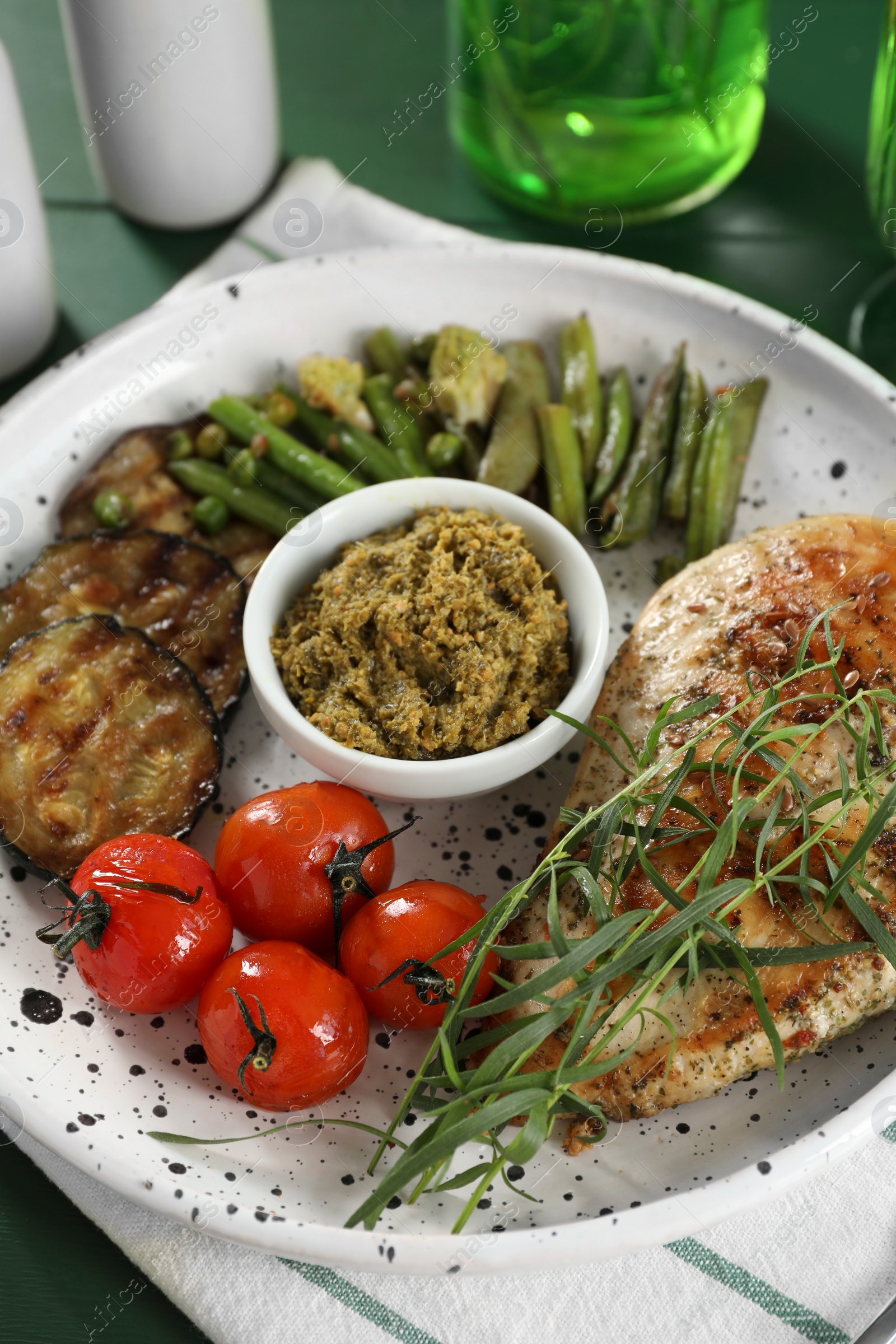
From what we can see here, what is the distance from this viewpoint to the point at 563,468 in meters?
4.02

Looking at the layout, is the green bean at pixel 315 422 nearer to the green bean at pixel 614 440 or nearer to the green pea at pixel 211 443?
the green pea at pixel 211 443

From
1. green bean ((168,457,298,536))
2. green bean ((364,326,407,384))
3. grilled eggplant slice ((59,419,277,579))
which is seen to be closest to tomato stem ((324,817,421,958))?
grilled eggplant slice ((59,419,277,579))

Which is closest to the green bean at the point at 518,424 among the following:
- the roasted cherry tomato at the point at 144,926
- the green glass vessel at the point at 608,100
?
the green glass vessel at the point at 608,100

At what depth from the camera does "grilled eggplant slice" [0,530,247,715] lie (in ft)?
11.5

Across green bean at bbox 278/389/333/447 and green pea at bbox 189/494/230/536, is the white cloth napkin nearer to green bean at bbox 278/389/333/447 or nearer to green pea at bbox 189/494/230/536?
green pea at bbox 189/494/230/536

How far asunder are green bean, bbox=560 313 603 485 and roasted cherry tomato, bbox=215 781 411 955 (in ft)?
5.63

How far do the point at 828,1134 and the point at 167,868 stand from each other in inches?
64.5

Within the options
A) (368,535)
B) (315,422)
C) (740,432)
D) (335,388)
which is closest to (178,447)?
(315,422)

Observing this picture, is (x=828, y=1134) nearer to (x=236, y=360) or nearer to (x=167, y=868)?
(x=167, y=868)

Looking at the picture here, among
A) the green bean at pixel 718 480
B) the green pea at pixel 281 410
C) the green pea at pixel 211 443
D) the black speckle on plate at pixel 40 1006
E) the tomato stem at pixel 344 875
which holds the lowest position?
the black speckle on plate at pixel 40 1006

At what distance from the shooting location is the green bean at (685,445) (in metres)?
4.02

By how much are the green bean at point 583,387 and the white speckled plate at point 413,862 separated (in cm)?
9

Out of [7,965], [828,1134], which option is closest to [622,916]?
[828,1134]

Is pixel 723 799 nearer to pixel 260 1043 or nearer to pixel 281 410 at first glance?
pixel 260 1043
